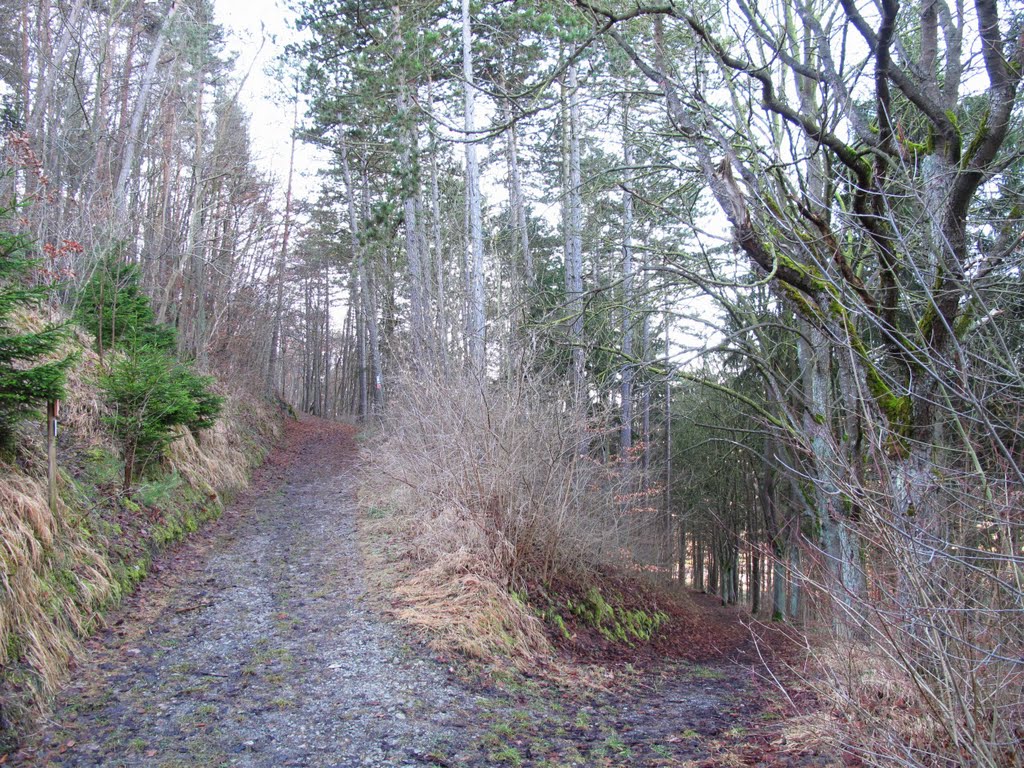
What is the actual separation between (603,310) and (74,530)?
16.8 ft

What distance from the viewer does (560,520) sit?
23.1 feet

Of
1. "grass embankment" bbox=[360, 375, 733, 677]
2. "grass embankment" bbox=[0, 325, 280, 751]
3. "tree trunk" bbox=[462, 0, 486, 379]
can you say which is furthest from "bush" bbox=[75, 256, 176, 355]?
"tree trunk" bbox=[462, 0, 486, 379]

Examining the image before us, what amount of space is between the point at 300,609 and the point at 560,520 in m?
2.83

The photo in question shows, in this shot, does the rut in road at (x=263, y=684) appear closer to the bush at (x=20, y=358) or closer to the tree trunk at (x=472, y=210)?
the bush at (x=20, y=358)

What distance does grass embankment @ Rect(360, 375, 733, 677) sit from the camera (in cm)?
591

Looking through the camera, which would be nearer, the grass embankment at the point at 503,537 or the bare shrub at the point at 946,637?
the bare shrub at the point at 946,637

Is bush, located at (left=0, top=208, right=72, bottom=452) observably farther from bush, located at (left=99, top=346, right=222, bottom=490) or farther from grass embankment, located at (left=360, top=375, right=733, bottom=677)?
grass embankment, located at (left=360, top=375, right=733, bottom=677)

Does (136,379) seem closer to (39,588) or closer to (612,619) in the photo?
(39,588)

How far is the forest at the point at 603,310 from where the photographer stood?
282 centimetres

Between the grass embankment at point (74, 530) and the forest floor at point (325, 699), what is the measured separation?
204mm

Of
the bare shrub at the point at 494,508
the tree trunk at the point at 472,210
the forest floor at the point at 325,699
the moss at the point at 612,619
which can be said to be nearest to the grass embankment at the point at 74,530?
the forest floor at the point at 325,699

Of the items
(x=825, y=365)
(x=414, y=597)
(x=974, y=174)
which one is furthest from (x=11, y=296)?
(x=825, y=365)

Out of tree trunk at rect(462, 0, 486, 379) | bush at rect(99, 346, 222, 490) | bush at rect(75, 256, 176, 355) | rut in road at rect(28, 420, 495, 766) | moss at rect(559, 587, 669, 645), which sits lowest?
moss at rect(559, 587, 669, 645)

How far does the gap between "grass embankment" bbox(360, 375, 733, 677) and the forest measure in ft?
0.16
